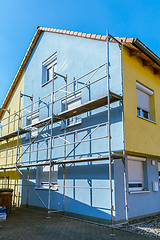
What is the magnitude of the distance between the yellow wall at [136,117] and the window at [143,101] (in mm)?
177

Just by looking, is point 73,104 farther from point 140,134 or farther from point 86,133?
point 140,134

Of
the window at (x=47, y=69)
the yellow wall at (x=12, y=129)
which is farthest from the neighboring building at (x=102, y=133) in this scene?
the yellow wall at (x=12, y=129)

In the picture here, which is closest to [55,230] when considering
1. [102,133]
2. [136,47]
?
[102,133]

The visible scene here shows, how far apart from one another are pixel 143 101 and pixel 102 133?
2.30m

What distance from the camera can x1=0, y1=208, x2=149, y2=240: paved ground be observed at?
5750 mm

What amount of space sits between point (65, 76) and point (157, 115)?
13.5 ft

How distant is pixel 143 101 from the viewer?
352 inches

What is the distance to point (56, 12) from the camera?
27.3 ft

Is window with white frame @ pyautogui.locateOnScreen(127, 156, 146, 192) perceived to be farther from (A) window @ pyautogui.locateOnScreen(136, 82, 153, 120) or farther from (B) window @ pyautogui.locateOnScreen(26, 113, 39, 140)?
(B) window @ pyautogui.locateOnScreen(26, 113, 39, 140)

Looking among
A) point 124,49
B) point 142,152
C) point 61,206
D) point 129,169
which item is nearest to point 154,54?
point 124,49

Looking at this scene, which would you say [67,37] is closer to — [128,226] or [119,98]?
[119,98]

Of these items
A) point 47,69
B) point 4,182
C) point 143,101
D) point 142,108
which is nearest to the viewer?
point 142,108

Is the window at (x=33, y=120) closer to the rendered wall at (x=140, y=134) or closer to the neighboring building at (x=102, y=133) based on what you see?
the neighboring building at (x=102, y=133)

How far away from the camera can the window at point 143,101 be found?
8.66 metres
